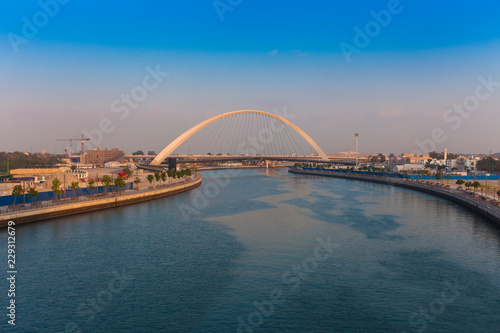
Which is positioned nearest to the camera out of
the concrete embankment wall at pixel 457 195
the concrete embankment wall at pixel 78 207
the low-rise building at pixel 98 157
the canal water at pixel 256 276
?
the canal water at pixel 256 276

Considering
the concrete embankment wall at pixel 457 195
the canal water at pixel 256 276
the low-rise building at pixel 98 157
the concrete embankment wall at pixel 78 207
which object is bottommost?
the canal water at pixel 256 276

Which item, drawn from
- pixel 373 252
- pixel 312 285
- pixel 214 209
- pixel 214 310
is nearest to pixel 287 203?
pixel 214 209

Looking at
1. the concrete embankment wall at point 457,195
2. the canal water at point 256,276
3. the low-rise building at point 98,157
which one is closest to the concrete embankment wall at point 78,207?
the canal water at point 256,276

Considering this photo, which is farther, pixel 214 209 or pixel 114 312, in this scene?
pixel 214 209

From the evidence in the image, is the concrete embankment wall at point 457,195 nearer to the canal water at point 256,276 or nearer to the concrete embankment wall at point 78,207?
the canal water at point 256,276

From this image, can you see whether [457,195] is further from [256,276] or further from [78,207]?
[78,207]

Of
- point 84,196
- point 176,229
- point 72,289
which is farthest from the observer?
point 84,196

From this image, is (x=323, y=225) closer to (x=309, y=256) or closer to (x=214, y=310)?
(x=309, y=256)

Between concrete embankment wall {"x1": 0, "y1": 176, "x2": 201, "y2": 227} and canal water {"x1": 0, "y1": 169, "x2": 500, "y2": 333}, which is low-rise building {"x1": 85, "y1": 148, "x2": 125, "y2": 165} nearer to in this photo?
concrete embankment wall {"x1": 0, "y1": 176, "x2": 201, "y2": 227}
